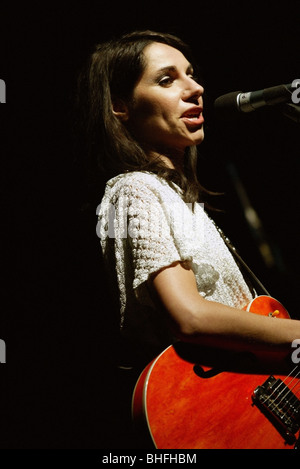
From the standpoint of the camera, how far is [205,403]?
1105 mm

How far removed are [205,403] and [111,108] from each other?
120 cm

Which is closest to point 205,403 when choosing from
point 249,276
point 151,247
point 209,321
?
point 209,321

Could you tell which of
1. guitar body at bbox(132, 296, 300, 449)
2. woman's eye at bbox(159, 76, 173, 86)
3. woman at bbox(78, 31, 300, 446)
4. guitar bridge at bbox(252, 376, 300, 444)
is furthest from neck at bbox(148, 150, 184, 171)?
guitar bridge at bbox(252, 376, 300, 444)

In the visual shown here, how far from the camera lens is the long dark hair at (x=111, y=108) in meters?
1.54

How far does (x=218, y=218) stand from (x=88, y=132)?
0.96 meters

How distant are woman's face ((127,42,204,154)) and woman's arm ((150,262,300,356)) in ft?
2.15

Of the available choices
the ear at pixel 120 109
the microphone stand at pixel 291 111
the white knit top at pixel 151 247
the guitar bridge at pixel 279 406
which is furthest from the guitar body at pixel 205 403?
the ear at pixel 120 109

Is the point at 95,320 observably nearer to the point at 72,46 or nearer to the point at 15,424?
the point at 15,424

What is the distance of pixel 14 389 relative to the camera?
1.83 meters

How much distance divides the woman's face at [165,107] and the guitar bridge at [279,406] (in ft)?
3.18

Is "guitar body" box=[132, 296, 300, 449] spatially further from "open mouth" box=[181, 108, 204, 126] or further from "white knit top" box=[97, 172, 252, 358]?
"open mouth" box=[181, 108, 204, 126]

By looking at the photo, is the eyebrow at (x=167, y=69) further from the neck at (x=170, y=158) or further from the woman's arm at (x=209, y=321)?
the woman's arm at (x=209, y=321)

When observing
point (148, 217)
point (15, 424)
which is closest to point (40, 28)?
point (148, 217)

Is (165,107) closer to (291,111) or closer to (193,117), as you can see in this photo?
(193,117)
